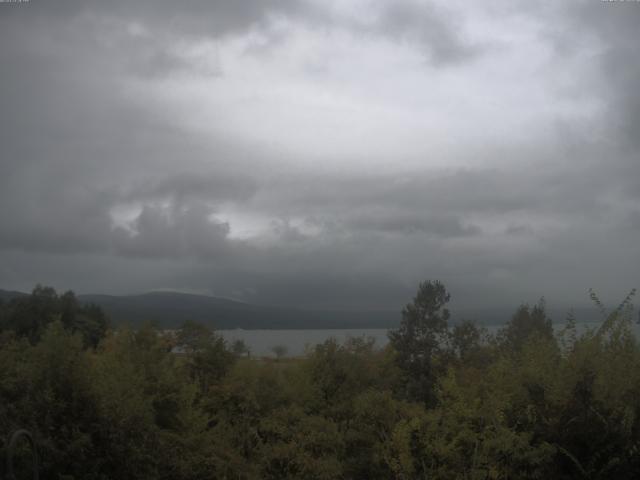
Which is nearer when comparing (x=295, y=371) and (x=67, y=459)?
(x=67, y=459)

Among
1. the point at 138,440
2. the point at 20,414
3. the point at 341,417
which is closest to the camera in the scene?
the point at 20,414

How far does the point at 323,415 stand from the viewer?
23516 mm

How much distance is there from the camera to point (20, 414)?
13656 mm

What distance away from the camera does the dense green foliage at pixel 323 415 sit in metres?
12.8

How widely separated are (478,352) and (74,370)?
76.5ft

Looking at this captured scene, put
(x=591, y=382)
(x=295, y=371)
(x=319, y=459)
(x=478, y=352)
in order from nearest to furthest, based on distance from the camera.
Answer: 1. (x=591, y=382)
2. (x=319, y=459)
3. (x=295, y=371)
4. (x=478, y=352)

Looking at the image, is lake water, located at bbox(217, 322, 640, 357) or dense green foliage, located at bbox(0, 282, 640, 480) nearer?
dense green foliage, located at bbox(0, 282, 640, 480)

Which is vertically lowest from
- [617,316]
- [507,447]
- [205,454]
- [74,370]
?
[205,454]

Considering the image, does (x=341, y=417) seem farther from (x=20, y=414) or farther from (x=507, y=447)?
(x=20, y=414)

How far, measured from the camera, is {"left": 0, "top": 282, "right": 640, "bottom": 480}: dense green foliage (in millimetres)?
12797

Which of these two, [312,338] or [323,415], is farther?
[312,338]

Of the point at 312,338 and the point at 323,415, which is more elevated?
the point at 312,338

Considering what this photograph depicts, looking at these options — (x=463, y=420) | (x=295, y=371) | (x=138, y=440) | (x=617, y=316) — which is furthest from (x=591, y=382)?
(x=295, y=371)

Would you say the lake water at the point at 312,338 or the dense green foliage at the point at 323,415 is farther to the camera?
the lake water at the point at 312,338
